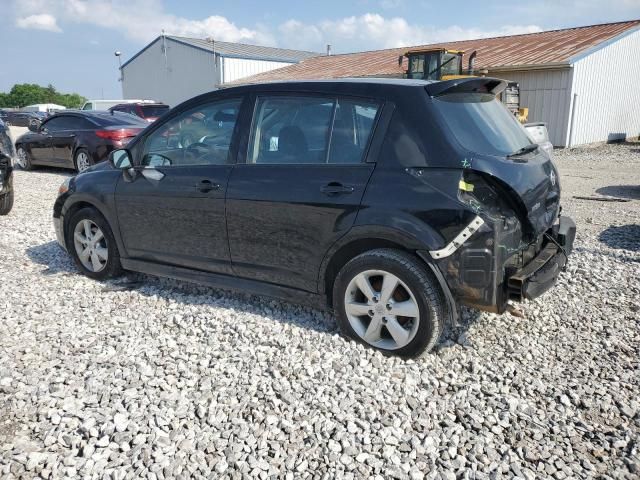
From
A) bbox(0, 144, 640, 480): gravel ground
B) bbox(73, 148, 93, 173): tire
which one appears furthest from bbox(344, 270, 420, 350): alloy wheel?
bbox(73, 148, 93, 173): tire

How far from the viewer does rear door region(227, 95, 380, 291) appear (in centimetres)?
363

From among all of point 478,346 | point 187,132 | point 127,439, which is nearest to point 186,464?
point 127,439

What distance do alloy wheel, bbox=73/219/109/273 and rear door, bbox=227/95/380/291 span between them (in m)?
1.68

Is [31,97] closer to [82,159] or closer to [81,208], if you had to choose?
[82,159]

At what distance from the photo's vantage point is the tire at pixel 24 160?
1325 centimetres

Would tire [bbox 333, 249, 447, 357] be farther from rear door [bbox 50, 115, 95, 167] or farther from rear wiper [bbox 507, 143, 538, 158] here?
rear door [bbox 50, 115, 95, 167]

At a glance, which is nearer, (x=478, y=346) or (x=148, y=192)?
(x=478, y=346)

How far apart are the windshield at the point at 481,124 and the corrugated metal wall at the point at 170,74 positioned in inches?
1315

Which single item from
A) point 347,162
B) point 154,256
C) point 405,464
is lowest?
point 405,464

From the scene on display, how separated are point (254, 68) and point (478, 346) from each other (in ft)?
121

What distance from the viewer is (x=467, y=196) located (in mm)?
3273

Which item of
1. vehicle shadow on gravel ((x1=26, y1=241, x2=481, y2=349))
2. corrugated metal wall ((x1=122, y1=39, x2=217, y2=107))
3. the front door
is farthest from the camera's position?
corrugated metal wall ((x1=122, y1=39, x2=217, y2=107))

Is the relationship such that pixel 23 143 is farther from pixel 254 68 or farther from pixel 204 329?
pixel 254 68

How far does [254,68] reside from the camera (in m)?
37.8
